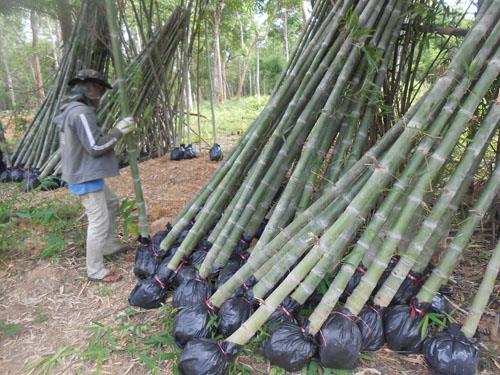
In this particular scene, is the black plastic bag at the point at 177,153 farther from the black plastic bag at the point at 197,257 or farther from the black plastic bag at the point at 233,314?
the black plastic bag at the point at 233,314

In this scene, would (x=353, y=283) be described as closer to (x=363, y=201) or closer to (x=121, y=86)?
(x=363, y=201)

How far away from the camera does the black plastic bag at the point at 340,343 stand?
1.55 m

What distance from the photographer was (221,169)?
8.77 feet

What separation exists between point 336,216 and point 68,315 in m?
1.70

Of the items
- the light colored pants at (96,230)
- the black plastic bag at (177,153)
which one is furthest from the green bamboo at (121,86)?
the black plastic bag at (177,153)

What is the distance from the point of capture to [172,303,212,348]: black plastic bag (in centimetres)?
177

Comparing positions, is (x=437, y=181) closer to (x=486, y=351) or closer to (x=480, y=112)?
(x=480, y=112)

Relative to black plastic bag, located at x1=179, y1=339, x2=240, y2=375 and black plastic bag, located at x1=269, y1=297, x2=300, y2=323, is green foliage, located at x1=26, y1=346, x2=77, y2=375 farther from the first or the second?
black plastic bag, located at x1=269, y1=297, x2=300, y2=323

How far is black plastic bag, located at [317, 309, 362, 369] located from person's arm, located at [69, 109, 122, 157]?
1705 millimetres

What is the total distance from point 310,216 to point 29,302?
1910 millimetres

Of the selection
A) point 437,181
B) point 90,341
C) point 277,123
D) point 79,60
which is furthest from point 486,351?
point 79,60

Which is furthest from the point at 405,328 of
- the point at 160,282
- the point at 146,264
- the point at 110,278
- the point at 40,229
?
the point at 40,229

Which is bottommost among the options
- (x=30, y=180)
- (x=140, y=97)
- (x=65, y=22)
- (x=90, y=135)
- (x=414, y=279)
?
(x=30, y=180)

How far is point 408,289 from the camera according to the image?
1.86 m
